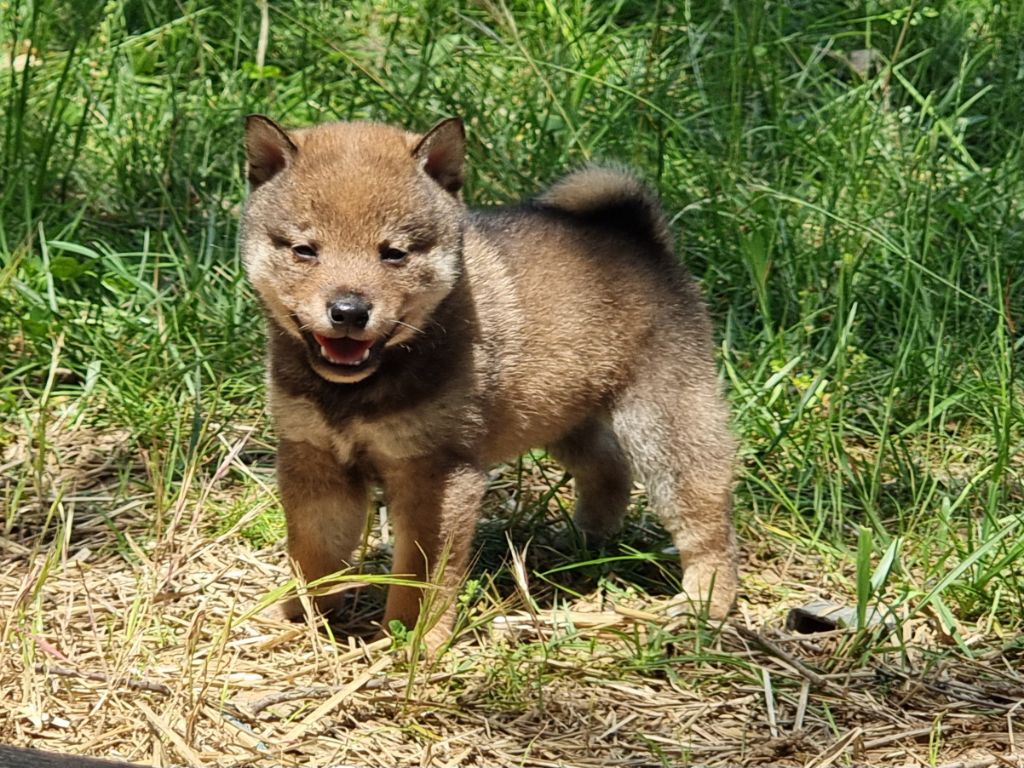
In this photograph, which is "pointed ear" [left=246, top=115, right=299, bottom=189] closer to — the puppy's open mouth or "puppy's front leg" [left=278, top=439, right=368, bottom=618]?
the puppy's open mouth

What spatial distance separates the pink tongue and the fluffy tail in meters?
1.25

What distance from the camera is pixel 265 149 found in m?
4.30

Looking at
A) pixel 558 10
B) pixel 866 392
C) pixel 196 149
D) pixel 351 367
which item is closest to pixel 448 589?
pixel 351 367

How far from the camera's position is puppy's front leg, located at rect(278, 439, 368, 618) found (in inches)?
173

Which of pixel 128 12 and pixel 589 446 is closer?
pixel 589 446

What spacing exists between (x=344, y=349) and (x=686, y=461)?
4.28ft

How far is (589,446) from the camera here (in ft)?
17.0

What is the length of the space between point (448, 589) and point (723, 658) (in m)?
0.78

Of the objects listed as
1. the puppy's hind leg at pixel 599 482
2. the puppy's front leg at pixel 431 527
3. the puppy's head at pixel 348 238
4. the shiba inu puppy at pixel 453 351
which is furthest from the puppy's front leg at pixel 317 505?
the puppy's hind leg at pixel 599 482

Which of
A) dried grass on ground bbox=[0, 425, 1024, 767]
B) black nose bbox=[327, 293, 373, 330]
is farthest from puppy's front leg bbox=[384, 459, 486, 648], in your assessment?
black nose bbox=[327, 293, 373, 330]

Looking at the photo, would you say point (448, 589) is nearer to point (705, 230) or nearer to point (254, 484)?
point (254, 484)

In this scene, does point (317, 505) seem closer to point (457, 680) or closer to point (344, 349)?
point (344, 349)

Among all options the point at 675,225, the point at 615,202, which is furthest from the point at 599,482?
the point at 675,225

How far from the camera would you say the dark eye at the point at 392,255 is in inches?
163
